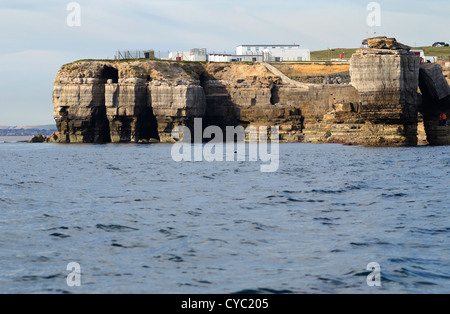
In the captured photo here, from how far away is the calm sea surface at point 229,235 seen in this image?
54.5 ft

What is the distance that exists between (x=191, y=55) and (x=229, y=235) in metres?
130

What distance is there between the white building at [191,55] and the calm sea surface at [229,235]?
107898 millimetres

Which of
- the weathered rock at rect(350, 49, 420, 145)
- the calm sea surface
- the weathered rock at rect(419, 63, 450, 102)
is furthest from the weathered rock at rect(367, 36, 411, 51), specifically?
the calm sea surface

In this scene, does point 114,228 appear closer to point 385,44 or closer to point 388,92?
point 388,92

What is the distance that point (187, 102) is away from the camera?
11912 centimetres

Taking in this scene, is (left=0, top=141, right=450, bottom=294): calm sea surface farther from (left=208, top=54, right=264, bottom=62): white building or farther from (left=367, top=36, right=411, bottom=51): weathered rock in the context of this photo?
(left=208, top=54, right=264, bottom=62): white building

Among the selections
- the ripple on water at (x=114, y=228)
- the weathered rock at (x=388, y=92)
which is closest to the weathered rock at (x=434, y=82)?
the weathered rock at (x=388, y=92)

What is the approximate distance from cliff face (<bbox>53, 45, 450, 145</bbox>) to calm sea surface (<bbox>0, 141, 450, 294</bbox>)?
73.0 metres

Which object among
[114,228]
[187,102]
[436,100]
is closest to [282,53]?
[187,102]

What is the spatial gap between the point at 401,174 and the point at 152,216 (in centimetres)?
2482

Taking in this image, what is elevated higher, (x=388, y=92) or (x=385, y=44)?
(x=385, y=44)

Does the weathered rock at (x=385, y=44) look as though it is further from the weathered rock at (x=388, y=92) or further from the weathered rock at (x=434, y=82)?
the weathered rock at (x=434, y=82)
